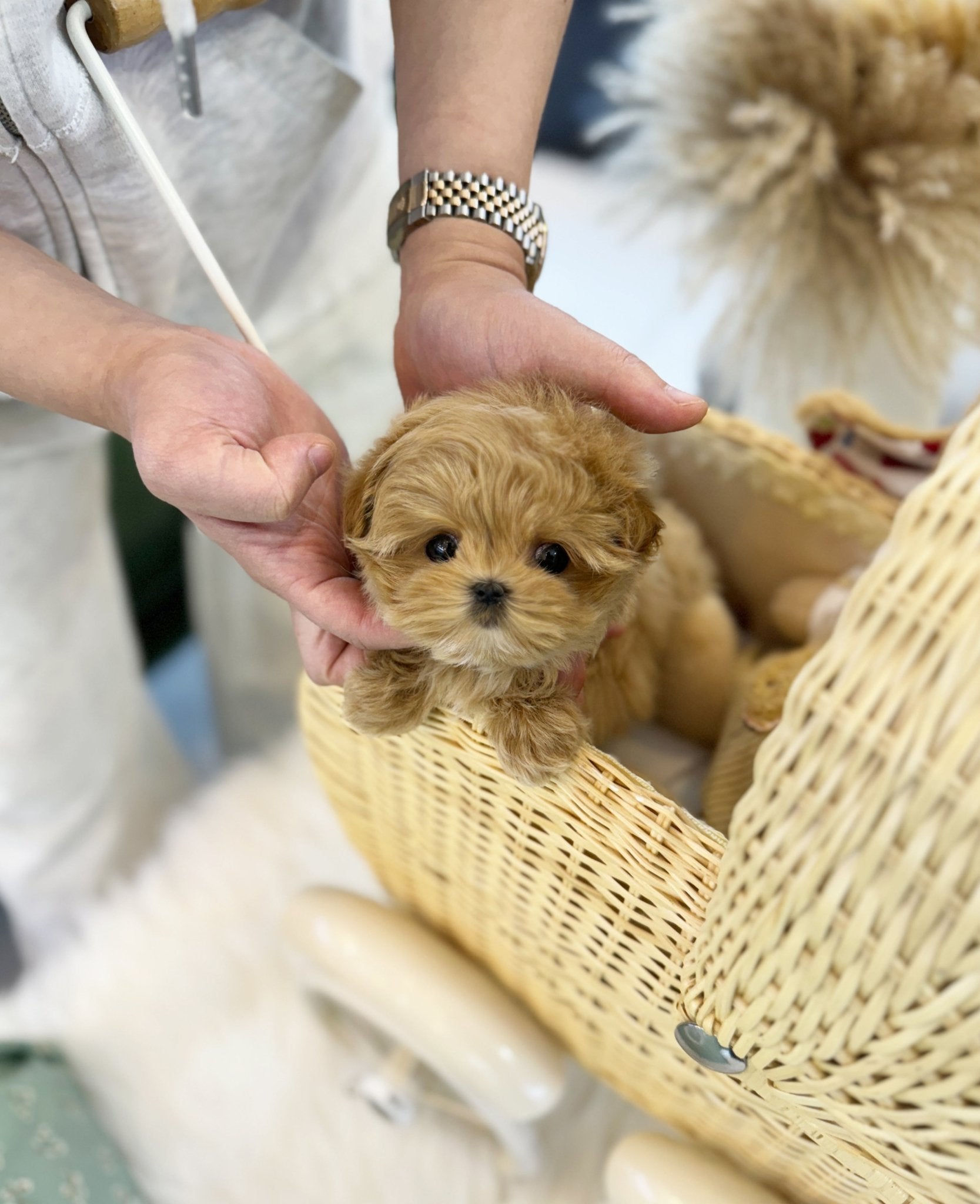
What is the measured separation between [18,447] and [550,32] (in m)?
0.58

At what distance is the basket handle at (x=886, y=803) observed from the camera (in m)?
0.37

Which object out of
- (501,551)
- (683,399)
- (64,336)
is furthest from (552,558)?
(64,336)

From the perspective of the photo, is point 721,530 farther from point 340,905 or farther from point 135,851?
point 135,851

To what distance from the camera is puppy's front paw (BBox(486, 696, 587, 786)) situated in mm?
598

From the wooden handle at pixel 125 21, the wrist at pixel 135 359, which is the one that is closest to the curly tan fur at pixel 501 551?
the wrist at pixel 135 359

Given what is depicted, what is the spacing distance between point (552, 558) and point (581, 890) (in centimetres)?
24

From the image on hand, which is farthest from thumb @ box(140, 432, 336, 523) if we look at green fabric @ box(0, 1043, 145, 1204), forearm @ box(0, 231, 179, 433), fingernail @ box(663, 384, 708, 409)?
green fabric @ box(0, 1043, 145, 1204)

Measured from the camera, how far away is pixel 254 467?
22.0 inches

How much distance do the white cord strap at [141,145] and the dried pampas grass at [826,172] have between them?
0.69 metres

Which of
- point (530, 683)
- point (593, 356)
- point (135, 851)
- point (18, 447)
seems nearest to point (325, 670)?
point (530, 683)

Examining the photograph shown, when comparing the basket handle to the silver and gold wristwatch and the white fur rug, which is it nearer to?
the silver and gold wristwatch

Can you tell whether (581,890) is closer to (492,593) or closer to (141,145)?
(492,593)

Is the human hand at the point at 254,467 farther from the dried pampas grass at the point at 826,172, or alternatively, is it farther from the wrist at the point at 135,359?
the dried pampas grass at the point at 826,172

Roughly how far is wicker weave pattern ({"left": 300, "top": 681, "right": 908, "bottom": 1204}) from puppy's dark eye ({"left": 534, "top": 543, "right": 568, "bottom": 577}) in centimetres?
12
